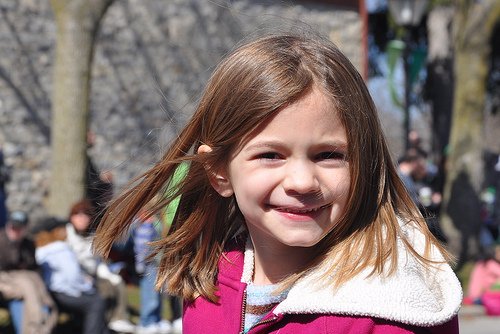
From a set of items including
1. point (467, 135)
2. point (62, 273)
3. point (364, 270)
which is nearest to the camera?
point (364, 270)

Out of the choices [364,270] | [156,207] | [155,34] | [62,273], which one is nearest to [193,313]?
[156,207]

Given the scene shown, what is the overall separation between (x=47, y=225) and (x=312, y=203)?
479 cm

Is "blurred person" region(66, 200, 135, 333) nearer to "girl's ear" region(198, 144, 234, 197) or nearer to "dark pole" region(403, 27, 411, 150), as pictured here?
"girl's ear" region(198, 144, 234, 197)

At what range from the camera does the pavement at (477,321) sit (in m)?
6.16

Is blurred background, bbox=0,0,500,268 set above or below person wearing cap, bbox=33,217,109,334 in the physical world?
above

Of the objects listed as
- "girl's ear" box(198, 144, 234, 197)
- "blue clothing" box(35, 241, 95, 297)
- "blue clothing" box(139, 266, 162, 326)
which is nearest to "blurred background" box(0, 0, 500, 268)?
"blue clothing" box(35, 241, 95, 297)

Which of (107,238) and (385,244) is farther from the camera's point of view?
(107,238)

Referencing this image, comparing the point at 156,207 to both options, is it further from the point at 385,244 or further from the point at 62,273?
the point at 62,273

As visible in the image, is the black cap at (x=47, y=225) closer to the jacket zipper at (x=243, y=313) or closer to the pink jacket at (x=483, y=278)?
the jacket zipper at (x=243, y=313)

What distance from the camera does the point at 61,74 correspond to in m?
6.59

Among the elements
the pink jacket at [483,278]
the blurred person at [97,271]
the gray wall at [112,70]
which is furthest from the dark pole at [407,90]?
the blurred person at [97,271]

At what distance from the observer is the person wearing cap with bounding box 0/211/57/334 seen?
5.37 m

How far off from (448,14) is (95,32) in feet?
34.8

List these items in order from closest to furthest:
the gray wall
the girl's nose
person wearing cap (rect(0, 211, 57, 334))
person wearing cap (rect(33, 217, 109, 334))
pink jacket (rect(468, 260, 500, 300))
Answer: the girl's nose, person wearing cap (rect(0, 211, 57, 334)), person wearing cap (rect(33, 217, 109, 334)), pink jacket (rect(468, 260, 500, 300)), the gray wall
